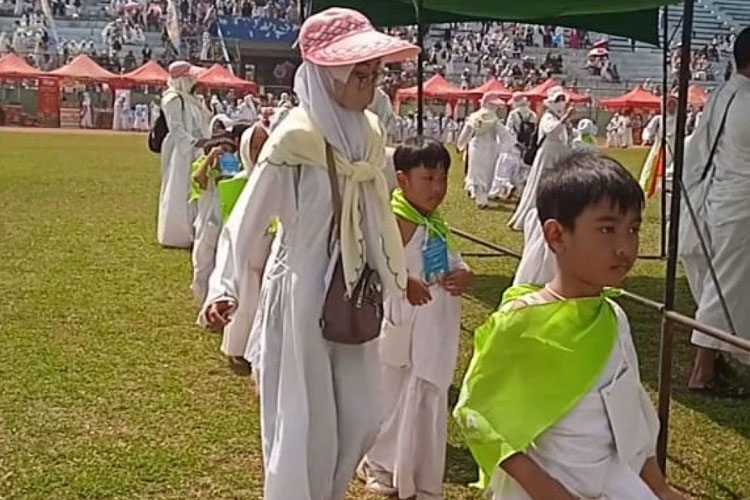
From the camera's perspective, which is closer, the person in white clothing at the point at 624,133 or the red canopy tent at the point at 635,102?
the person in white clothing at the point at 624,133

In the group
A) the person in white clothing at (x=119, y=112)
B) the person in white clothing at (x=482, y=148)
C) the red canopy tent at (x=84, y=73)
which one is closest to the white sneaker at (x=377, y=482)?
the person in white clothing at (x=482, y=148)

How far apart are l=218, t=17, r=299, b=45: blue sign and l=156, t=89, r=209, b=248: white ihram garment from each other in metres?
37.6

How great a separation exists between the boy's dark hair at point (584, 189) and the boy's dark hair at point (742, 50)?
370 centimetres

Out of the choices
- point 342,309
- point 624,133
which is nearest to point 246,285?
point 342,309

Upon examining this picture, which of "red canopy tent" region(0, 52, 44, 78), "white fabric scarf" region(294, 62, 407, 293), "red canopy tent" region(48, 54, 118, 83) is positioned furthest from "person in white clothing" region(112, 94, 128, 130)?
"white fabric scarf" region(294, 62, 407, 293)

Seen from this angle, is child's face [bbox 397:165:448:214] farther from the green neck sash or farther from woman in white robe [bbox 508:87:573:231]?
woman in white robe [bbox 508:87:573:231]

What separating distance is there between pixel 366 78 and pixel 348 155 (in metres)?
0.24

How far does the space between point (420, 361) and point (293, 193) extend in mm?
1120

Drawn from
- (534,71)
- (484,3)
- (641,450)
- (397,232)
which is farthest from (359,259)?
(534,71)

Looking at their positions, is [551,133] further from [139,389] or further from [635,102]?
[635,102]

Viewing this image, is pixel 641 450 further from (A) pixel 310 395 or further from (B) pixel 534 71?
(B) pixel 534 71

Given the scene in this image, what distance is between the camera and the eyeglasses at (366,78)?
3623 mm

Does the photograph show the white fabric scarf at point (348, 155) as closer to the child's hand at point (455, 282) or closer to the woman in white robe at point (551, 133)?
the child's hand at point (455, 282)

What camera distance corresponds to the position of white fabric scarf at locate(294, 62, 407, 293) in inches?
143
